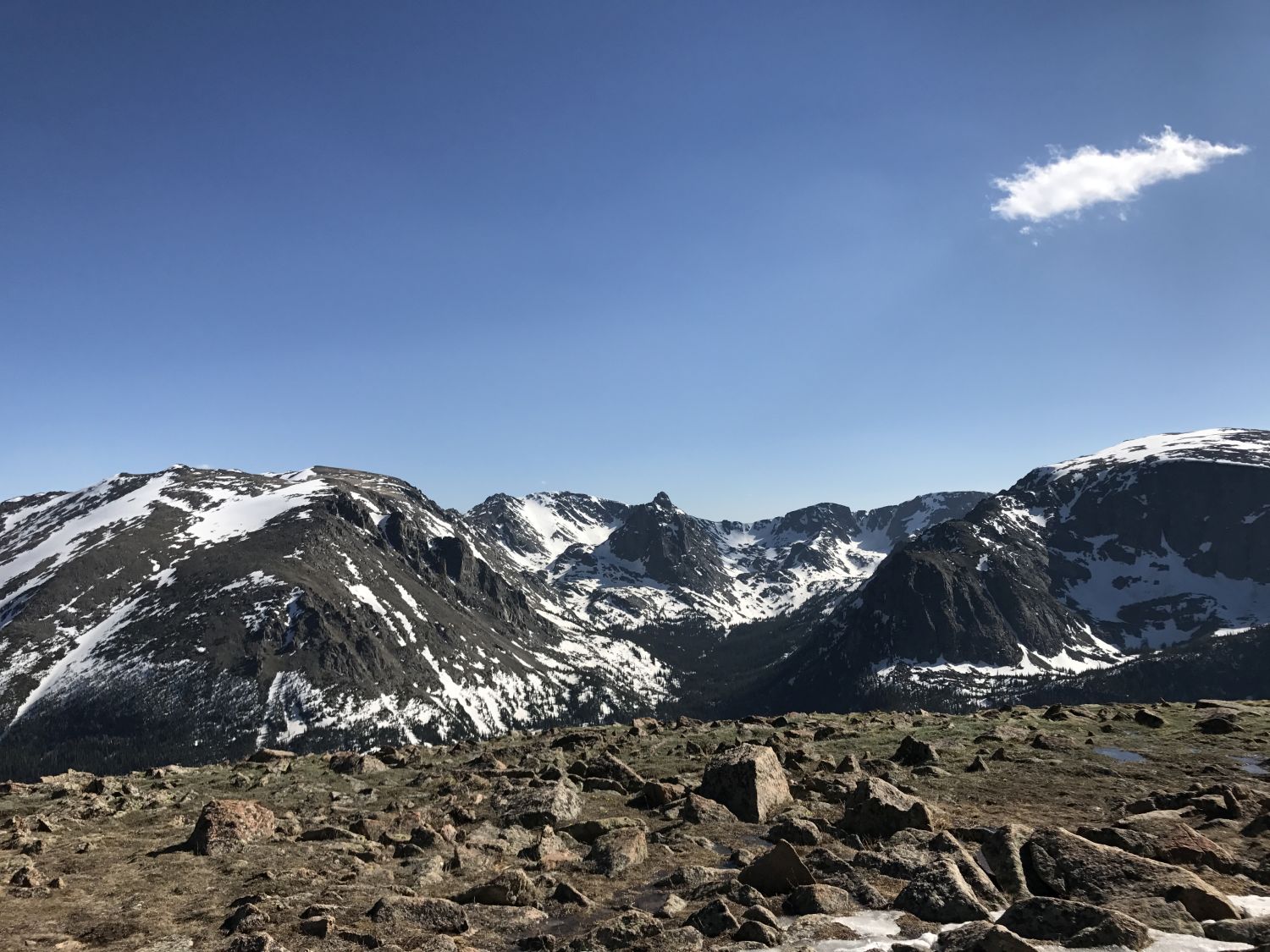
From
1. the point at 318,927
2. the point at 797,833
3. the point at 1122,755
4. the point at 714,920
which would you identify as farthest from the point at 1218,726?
the point at 318,927

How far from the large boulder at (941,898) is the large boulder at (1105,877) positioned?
187 centimetres

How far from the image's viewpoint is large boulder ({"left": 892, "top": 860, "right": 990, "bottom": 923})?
1373 centimetres

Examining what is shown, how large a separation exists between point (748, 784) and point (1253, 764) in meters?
22.0

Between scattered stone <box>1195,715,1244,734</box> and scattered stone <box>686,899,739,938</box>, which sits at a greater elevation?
scattered stone <box>686,899,739,938</box>

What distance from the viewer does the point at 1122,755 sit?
30156 millimetres

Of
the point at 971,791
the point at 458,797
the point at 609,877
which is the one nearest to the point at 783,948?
the point at 609,877

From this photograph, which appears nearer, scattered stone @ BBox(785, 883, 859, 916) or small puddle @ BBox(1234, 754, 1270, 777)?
scattered stone @ BBox(785, 883, 859, 916)

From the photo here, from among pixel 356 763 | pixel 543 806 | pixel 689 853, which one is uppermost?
pixel 543 806

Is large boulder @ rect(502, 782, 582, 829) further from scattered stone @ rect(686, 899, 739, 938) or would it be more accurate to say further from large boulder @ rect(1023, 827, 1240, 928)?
large boulder @ rect(1023, 827, 1240, 928)

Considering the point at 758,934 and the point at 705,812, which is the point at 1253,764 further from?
the point at 758,934

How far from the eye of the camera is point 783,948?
12875 millimetres

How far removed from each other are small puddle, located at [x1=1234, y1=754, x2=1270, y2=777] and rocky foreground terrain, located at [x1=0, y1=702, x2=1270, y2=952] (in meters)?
0.13

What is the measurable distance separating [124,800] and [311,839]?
13.3 m

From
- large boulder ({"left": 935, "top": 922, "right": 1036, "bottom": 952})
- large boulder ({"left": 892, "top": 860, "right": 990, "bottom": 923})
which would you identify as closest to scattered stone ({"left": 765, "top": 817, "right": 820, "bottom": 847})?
large boulder ({"left": 892, "top": 860, "right": 990, "bottom": 923})
